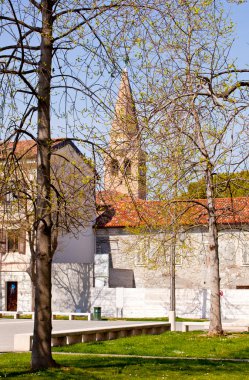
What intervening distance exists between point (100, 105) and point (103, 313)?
34894mm

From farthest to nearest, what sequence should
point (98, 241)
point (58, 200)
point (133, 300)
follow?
point (98, 241) → point (133, 300) → point (58, 200)

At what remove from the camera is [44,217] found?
14195mm

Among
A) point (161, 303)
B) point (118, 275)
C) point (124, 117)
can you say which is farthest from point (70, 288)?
point (124, 117)

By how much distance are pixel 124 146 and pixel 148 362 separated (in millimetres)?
5264

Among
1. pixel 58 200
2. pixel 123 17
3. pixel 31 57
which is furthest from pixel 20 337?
pixel 123 17

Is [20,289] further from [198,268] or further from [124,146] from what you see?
[124,146]

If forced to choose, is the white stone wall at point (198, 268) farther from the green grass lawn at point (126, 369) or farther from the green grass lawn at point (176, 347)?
the green grass lawn at point (126, 369)

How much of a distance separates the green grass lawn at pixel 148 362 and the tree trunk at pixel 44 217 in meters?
0.54

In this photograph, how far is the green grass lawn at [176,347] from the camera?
1888 cm

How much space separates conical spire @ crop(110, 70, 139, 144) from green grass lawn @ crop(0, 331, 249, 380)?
166 inches

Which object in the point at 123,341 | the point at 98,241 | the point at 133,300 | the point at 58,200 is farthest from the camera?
the point at 98,241

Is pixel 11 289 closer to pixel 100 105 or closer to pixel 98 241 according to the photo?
pixel 98 241

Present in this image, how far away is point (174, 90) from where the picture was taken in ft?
44.6

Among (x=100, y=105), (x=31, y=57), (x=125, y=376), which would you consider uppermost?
(x=31, y=57)
